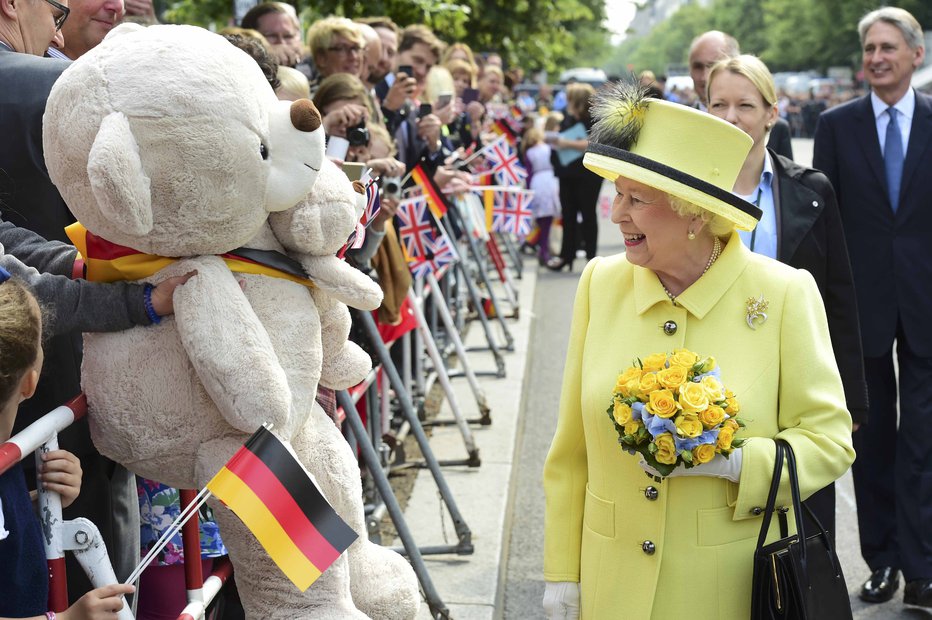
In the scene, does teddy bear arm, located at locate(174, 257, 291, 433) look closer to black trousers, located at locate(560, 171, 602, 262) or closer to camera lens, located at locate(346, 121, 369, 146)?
camera lens, located at locate(346, 121, 369, 146)

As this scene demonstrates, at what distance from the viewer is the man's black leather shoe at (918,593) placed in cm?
501

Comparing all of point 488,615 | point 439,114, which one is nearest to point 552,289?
point 439,114

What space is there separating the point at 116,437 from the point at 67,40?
1.61m

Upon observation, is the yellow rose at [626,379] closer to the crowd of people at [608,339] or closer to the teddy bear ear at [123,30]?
the crowd of people at [608,339]

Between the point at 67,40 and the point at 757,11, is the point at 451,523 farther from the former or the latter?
the point at 757,11

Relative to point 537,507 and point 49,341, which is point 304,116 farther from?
point 537,507

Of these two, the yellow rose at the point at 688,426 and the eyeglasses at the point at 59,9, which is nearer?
the yellow rose at the point at 688,426

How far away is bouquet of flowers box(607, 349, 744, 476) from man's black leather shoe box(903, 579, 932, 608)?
106 inches

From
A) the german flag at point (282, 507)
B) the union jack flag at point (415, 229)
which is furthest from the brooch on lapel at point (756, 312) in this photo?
the union jack flag at point (415, 229)

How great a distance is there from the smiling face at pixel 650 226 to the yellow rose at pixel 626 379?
36 centimetres

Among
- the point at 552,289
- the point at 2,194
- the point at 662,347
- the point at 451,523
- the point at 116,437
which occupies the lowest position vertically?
the point at 552,289

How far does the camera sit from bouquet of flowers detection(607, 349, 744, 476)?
268 cm

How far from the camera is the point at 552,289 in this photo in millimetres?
13852

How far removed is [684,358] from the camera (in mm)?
2789
